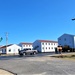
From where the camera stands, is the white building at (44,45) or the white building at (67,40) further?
the white building at (44,45)

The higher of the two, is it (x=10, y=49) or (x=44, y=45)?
(x=44, y=45)

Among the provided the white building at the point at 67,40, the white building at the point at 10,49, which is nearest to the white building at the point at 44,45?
the white building at the point at 10,49

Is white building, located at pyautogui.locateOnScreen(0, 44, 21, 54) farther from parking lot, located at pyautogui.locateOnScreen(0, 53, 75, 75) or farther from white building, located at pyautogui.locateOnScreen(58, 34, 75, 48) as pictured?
parking lot, located at pyautogui.locateOnScreen(0, 53, 75, 75)

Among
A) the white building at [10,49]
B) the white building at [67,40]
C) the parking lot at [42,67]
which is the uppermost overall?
the white building at [67,40]

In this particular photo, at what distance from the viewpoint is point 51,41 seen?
396 feet

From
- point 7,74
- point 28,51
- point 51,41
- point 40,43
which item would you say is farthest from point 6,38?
point 7,74

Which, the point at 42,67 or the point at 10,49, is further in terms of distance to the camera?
the point at 10,49

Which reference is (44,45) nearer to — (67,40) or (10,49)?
(10,49)

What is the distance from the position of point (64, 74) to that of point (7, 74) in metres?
4.34

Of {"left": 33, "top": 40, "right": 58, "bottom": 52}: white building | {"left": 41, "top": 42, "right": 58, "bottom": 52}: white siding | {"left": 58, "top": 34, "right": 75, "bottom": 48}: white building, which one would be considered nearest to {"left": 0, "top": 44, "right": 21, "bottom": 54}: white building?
{"left": 33, "top": 40, "right": 58, "bottom": 52}: white building

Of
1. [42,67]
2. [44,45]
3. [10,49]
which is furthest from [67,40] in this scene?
[42,67]

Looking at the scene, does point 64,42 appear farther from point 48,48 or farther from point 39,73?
point 39,73

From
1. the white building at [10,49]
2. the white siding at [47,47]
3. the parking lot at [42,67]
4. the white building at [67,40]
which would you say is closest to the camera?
the parking lot at [42,67]

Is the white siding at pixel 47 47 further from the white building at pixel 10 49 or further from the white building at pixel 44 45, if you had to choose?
the white building at pixel 10 49
